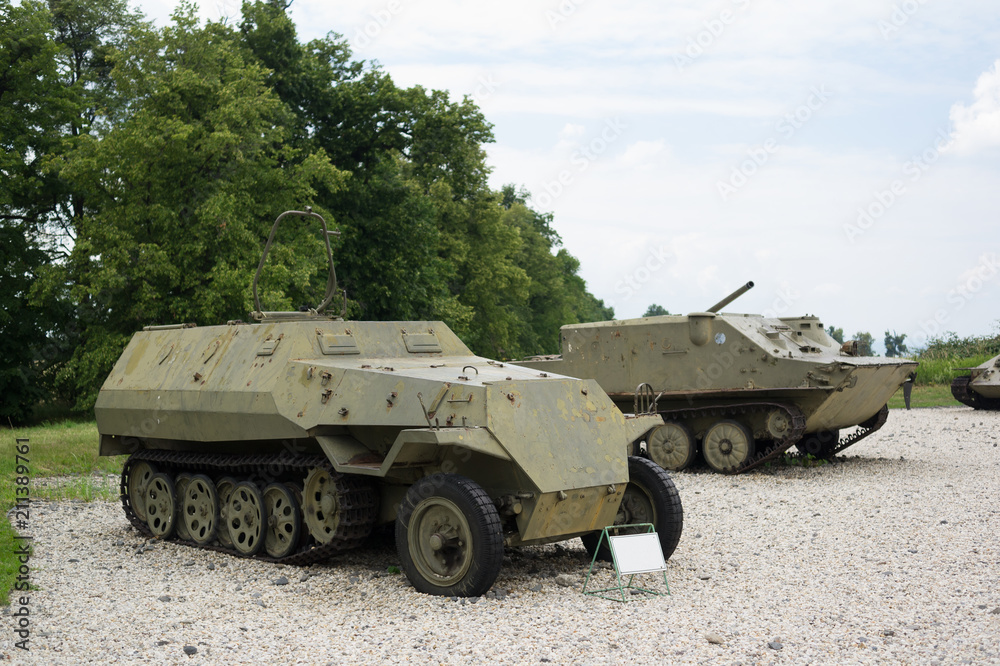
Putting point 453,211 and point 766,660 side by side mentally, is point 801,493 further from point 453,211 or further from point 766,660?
point 453,211

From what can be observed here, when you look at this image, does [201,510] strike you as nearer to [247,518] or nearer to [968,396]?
[247,518]

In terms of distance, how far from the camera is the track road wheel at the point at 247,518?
31.4ft

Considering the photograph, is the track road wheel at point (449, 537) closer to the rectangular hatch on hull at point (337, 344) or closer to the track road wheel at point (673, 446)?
the rectangular hatch on hull at point (337, 344)

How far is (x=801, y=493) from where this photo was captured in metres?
13.5

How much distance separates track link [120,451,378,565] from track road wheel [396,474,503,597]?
2.43ft

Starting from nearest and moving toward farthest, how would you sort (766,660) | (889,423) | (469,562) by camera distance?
(766,660)
(469,562)
(889,423)

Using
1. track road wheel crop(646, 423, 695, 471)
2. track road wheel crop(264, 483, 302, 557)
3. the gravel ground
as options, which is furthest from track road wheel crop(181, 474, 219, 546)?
track road wheel crop(646, 423, 695, 471)

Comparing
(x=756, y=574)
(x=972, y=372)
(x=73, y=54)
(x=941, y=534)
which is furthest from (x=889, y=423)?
(x=73, y=54)

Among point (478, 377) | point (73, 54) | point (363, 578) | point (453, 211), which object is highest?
point (73, 54)

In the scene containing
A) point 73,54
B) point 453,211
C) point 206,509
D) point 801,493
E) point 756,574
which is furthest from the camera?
point 453,211

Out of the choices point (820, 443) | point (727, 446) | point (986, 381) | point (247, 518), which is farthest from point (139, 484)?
point (986, 381)

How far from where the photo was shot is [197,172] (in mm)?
23844

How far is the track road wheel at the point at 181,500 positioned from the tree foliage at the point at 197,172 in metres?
11.6

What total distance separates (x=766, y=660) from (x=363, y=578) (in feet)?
12.5
